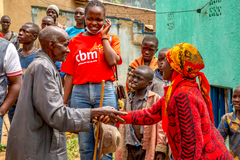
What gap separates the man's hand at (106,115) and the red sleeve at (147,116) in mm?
90

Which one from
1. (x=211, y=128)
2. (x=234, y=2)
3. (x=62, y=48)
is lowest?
(x=211, y=128)

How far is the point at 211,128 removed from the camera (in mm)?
2736

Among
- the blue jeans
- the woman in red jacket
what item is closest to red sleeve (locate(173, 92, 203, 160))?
the woman in red jacket

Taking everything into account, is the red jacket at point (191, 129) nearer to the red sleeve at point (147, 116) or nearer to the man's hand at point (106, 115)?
the red sleeve at point (147, 116)

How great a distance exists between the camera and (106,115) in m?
3.04

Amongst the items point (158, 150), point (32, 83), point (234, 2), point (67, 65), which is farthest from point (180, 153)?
point (234, 2)

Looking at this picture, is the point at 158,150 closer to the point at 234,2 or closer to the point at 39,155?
the point at 39,155

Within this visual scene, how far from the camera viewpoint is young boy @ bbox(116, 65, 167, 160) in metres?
3.83

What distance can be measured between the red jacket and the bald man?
2.69ft

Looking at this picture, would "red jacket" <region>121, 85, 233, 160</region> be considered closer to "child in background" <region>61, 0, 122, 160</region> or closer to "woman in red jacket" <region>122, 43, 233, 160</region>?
"woman in red jacket" <region>122, 43, 233, 160</region>

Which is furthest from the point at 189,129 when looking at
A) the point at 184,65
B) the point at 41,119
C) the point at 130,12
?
the point at 130,12

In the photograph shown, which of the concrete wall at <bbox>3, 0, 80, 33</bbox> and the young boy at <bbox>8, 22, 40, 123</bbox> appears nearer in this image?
the young boy at <bbox>8, 22, 40, 123</bbox>

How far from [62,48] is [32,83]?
0.46 metres

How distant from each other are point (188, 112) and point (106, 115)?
0.88 m
